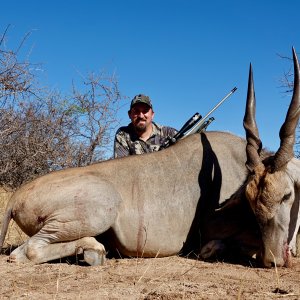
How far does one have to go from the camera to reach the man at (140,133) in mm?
5730

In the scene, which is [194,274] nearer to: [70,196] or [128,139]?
[70,196]

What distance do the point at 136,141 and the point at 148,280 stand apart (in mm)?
3046

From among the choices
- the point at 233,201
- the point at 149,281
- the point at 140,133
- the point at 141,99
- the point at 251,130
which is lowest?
the point at 149,281

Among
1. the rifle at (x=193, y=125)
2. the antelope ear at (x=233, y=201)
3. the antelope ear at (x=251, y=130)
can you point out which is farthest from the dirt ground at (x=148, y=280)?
the rifle at (x=193, y=125)

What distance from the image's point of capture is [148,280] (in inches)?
113

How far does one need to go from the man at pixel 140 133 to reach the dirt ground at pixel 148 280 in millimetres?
2106

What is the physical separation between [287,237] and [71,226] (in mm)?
1596

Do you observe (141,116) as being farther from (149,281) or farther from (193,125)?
(149,281)

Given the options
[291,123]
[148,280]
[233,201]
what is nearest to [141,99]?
[233,201]

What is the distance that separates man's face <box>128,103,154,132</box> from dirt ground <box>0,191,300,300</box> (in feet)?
7.38

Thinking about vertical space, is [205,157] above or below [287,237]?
above

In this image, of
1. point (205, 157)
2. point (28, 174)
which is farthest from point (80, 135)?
point (205, 157)

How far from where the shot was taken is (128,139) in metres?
5.82

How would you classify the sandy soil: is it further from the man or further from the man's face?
the man's face
